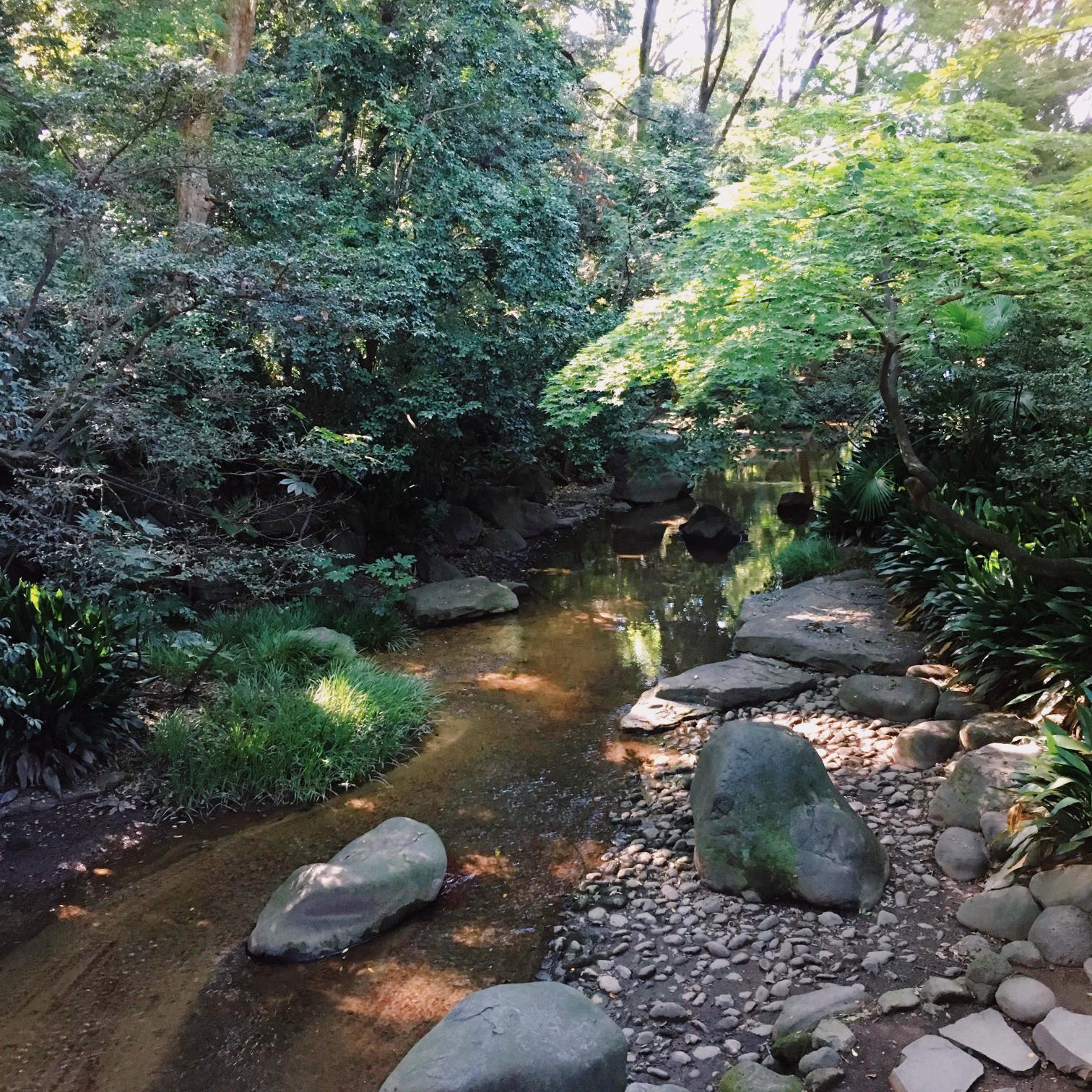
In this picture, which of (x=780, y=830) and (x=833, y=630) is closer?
(x=780, y=830)

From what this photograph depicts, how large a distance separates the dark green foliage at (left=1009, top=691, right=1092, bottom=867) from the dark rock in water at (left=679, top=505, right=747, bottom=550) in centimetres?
951

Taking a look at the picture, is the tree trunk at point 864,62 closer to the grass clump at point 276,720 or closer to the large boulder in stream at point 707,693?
the large boulder in stream at point 707,693

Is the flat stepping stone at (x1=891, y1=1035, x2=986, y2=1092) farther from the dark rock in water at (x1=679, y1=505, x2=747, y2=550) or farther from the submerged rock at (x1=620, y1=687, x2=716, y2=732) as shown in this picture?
the dark rock in water at (x1=679, y1=505, x2=747, y2=550)

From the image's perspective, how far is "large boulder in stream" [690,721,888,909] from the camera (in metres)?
3.93

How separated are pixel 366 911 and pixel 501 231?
23.9 feet

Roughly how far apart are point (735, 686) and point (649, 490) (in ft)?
34.2

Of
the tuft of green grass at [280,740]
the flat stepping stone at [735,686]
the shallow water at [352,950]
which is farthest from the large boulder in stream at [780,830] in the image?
the tuft of green grass at [280,740]

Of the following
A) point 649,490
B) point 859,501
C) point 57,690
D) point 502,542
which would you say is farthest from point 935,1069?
point 649,490

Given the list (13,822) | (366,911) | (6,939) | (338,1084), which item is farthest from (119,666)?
(338,1084)

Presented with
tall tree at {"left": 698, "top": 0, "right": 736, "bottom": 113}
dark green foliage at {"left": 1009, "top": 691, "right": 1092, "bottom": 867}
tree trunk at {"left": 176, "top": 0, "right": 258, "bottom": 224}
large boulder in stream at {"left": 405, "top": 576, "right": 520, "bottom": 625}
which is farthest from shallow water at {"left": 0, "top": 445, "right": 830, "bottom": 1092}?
tall tree at {"left": 698, "top": 0, "right": 736, "bottom": 113}

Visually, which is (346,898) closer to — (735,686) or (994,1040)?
(994,1040)

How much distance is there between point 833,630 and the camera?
7.08 metres

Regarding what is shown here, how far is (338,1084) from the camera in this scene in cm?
316

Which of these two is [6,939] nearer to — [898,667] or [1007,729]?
[1007,729]
